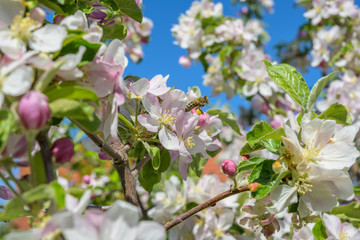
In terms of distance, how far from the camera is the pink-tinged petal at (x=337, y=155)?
1.01 meters

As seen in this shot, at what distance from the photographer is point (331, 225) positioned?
1203 mm

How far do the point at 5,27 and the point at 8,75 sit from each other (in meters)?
0.15

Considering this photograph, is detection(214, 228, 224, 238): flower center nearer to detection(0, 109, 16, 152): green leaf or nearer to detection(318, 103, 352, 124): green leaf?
detection(318, 103, 352, 124): green leaf

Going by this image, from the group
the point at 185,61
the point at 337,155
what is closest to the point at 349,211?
the point at 337,155

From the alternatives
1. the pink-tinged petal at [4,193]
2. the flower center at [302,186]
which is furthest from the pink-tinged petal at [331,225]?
the pink-tinged petal at [4,193]

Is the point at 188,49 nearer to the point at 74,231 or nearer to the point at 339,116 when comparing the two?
the point at 339,116

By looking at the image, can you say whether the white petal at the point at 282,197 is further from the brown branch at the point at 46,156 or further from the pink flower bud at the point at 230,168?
the brown branch at the point at 46,156

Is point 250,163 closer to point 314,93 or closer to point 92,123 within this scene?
point 314,93

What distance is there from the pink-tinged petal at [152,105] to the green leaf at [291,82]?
38 centimetres

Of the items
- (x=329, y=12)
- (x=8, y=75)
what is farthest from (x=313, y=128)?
(x=329, y=12)

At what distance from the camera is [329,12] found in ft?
12.3

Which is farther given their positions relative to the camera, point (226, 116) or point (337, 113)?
point (226, 116)

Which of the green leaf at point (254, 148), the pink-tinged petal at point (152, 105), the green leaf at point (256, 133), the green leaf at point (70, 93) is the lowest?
the green leaf at point (254, 148)

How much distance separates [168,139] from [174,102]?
0.12 m
